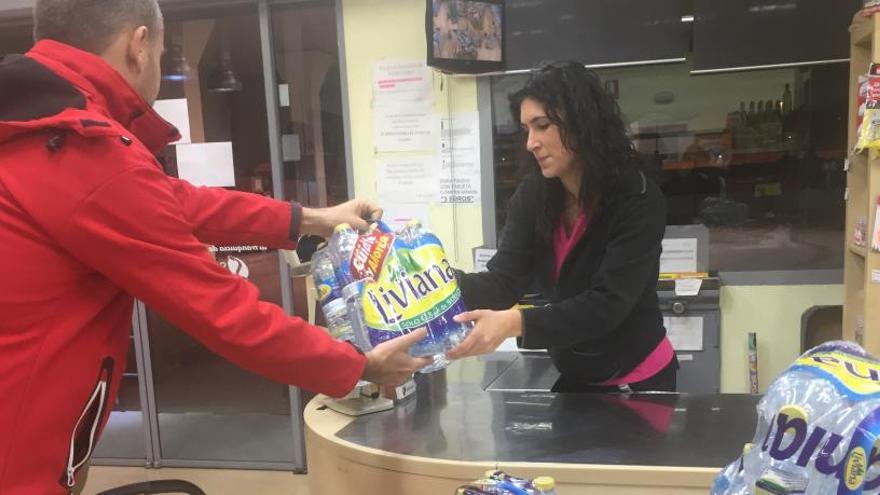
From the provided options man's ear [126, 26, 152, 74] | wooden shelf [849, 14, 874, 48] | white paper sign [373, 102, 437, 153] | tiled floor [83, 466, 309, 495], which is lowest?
tiled floor [83, 466, 309, 495]

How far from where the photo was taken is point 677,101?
2.90 meters

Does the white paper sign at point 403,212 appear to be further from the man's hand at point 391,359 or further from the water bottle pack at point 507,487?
the water bottle pack at point 507,487

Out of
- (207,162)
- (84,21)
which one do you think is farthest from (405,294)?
(207,162)

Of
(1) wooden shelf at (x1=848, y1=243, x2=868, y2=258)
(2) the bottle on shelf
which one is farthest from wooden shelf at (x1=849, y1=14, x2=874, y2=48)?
(1) wooden shelf at (x1=848, y1=243, x2=868, y2=258)

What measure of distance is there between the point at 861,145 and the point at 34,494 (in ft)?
7.39

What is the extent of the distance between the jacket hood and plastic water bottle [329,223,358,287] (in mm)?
439

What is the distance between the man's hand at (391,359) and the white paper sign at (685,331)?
5.82 ft

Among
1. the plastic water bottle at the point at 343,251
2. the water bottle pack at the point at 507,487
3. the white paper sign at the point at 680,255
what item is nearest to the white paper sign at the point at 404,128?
the white paper sign at the point at 680,255

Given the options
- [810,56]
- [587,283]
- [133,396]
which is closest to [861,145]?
[810,56]

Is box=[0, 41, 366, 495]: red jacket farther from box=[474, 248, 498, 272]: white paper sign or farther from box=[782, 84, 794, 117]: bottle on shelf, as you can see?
box=[782, 84, 794, 117]: bottle on shelf

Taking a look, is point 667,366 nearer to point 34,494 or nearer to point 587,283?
point 587,283

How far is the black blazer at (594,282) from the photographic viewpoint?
153 centimetres

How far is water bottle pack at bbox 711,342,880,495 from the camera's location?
68cm

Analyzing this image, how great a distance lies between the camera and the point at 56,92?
0.98 m
